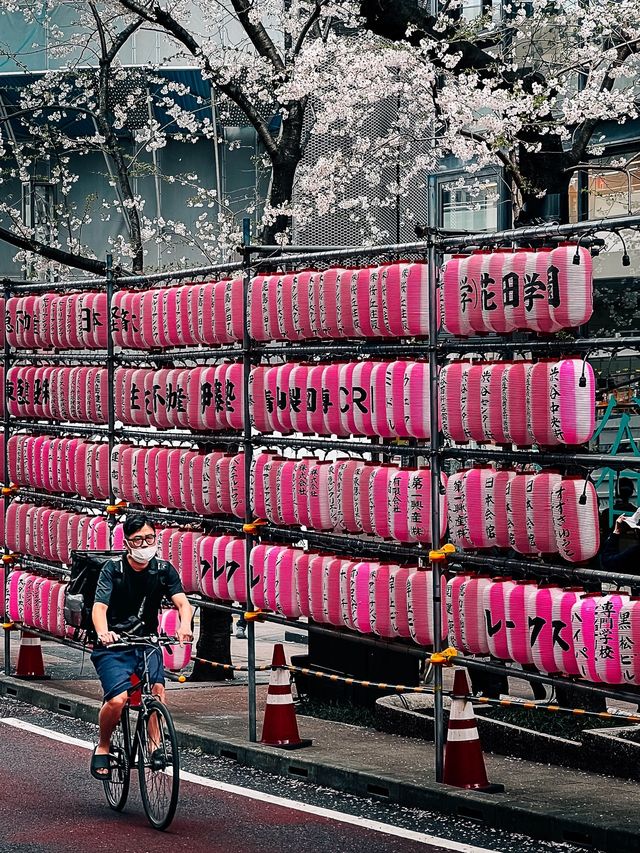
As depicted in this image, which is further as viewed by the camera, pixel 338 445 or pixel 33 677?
pixel 33 677

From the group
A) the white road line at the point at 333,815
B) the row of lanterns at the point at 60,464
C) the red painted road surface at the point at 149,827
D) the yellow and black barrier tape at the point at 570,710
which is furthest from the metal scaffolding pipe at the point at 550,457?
the row of lanterns at the point at 60,464

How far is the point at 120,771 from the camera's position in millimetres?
10570

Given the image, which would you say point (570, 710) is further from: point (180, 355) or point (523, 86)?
point (523, 86)

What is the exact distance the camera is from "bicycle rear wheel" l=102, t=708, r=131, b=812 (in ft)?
34.2

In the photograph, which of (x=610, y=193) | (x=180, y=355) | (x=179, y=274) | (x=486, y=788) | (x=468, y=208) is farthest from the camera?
(x=468, y=208)

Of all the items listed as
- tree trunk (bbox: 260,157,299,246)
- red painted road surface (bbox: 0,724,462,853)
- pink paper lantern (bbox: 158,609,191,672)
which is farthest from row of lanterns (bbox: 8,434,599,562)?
tree trunk (bbox: 260,157,299,246)

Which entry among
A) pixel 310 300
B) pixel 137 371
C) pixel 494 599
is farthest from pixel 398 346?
pixel 137 371

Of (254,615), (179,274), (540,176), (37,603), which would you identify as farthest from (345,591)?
(37,603)

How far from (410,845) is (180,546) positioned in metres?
5.12

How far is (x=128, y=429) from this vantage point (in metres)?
15.4

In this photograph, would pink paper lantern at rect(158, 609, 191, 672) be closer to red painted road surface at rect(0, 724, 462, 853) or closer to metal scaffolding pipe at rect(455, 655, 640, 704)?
red painted road surface at rect(0, 724, 462, 853)

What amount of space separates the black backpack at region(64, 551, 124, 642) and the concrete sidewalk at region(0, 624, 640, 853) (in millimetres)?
1954

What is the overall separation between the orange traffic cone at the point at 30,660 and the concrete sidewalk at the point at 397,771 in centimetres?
68

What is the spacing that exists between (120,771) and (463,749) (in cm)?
238
